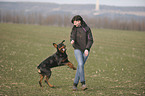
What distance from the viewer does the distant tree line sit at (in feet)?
538

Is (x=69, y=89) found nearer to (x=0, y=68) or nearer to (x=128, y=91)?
(x=128, y=91)

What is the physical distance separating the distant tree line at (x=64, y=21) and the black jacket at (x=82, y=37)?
6072 inches

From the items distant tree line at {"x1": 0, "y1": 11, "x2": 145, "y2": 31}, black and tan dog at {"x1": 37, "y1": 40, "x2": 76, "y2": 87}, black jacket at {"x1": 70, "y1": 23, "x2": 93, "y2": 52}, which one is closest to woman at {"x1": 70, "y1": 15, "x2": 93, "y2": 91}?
black jacket at {"x1": 70, "y1": 23, "x2": 93, "y2": 52}

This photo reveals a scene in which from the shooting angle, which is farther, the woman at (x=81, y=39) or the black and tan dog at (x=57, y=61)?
the black and tan dog at (x=57, y=61)

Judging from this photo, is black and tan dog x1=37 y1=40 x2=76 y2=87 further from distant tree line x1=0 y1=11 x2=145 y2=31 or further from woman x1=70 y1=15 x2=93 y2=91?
distant tree line x1=0 y1=11 x2=145 y2=31

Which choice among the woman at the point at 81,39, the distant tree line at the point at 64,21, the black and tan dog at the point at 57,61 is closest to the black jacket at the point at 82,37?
the woman at the point at 81,39

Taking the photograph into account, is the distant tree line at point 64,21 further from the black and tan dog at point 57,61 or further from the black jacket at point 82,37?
the black and tan dog at point 57,61

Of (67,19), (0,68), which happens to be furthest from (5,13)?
(0,68)

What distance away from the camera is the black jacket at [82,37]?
7.66 m

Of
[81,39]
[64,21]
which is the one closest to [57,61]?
[81,39]

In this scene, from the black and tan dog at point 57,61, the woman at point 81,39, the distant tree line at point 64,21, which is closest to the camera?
the woman at point 81,39

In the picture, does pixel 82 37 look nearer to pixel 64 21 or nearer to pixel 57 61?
pixel 57 61

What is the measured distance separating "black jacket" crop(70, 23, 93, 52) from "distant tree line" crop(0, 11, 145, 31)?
154 meters

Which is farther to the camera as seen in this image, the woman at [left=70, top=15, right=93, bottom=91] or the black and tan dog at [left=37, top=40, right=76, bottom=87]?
the black and tan dog at [left=37, top=40, right=76, bottom=87]
